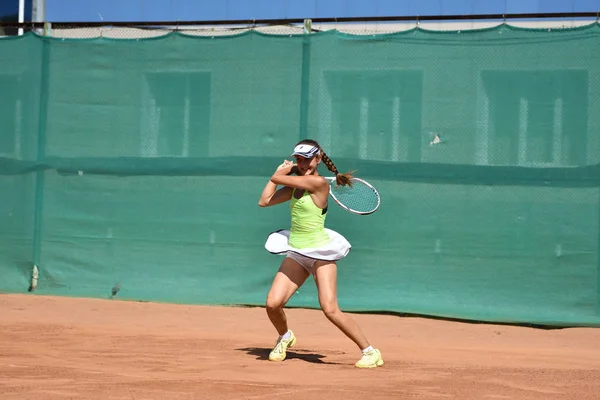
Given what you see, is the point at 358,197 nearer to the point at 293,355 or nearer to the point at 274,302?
the point at 274,302

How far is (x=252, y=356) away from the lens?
268 inches

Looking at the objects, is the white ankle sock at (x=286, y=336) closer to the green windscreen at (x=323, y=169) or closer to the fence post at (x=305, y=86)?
the green windscreen at (x=323, y=169)

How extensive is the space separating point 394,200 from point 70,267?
11.5ft

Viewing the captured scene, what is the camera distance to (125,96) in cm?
984

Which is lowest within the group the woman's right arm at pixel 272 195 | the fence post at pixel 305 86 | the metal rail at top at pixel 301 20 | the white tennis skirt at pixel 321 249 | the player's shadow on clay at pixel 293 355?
the player's shadow on clay at pixel 293 355

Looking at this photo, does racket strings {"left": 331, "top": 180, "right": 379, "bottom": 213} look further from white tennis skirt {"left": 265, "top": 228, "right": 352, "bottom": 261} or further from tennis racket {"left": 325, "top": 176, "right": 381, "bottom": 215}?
white tennis skirt {"left": 265, "top": 228, "right": 352, "bottom": 261}

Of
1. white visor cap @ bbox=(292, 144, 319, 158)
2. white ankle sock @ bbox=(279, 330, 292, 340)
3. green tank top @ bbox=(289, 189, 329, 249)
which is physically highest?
white visor cap @ bbox=(292, 144, 319, 158)

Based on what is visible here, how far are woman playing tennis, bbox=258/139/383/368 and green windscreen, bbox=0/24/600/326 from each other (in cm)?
267

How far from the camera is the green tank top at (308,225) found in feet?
21.0

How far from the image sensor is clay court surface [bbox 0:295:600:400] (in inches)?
213

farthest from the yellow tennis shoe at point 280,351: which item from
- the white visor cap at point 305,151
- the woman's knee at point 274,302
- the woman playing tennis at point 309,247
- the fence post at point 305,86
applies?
the fence post at point 305,86

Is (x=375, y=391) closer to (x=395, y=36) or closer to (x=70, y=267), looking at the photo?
(x=395, y=36)

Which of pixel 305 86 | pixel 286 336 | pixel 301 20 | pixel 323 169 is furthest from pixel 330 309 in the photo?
pixel 301 20

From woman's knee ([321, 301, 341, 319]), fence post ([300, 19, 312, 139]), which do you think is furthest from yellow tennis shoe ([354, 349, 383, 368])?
fence post ([300, 19, 312, 139])
